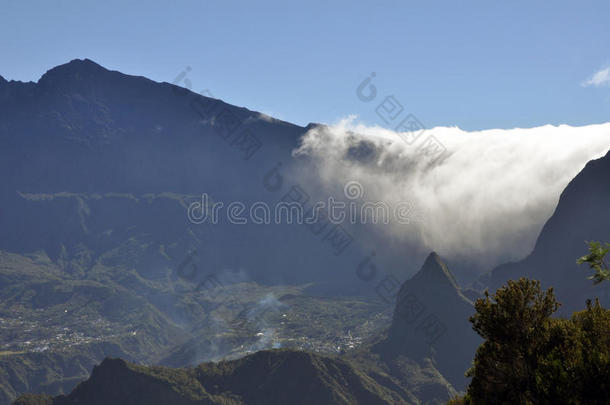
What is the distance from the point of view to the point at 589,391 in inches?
2586

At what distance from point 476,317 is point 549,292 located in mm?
10498

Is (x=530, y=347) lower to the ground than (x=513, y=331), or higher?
lower

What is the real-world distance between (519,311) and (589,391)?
1258 centimetres

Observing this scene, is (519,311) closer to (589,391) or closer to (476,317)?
(476,317)

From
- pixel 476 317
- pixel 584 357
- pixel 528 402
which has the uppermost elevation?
pixel 476 317

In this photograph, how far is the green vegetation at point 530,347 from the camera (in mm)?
67312

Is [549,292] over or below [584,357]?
over

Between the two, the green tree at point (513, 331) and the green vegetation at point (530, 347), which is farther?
the green tree at point (513, 331)

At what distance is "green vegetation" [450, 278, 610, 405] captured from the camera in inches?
2650

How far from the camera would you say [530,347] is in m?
72.6

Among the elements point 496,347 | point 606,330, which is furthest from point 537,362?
point 606,330

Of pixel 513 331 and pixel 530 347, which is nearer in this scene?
pixel 530 347

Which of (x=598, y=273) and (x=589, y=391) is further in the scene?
(x=598, y=273)

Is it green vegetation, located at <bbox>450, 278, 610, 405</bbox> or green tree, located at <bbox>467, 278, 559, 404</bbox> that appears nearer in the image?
green vegetation, located at <bbox>450, 278, 610, 405</bbox>
